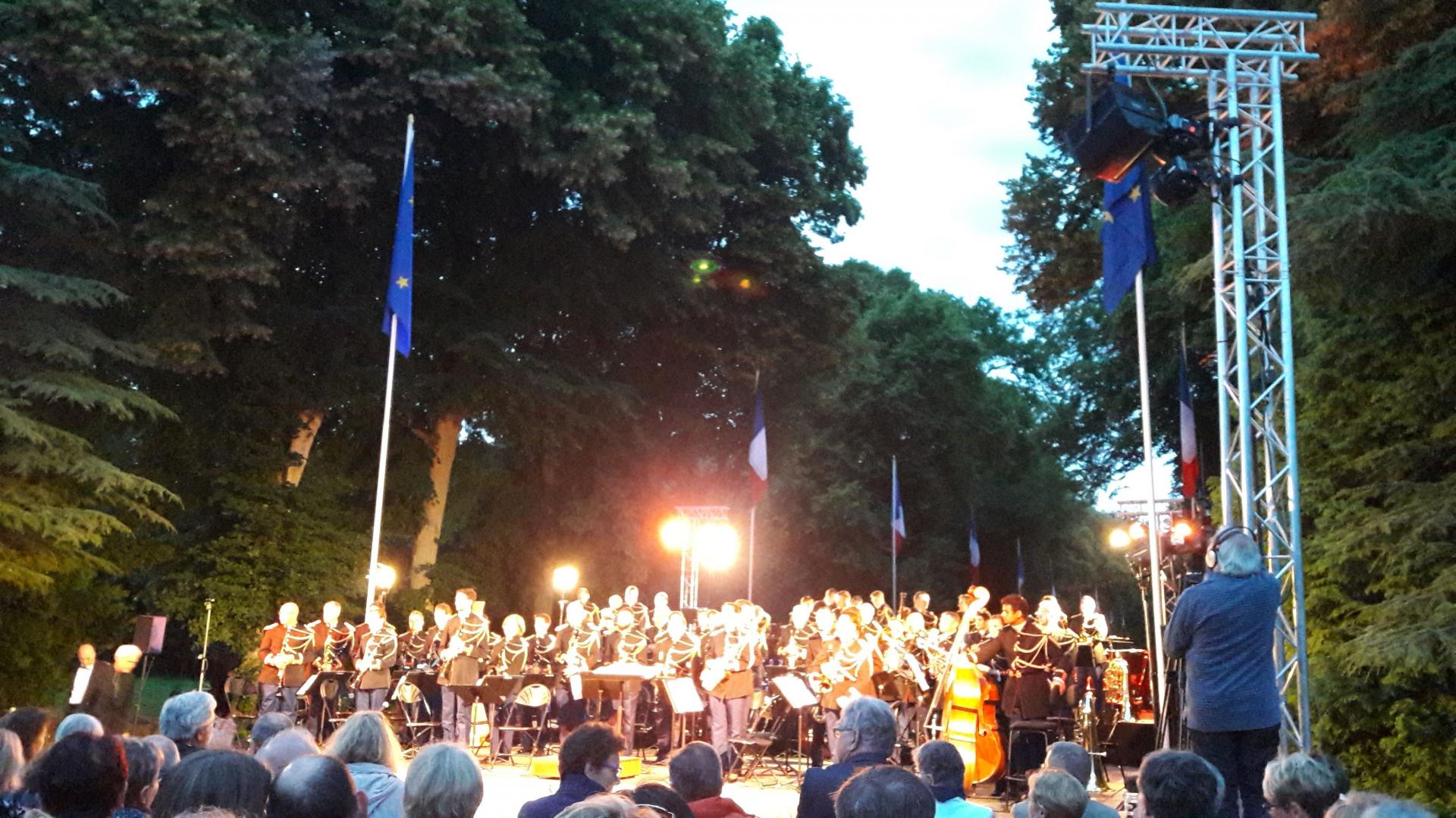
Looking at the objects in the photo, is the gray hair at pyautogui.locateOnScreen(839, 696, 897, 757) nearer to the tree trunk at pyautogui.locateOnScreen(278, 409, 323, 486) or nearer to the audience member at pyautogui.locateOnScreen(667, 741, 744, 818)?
the audience member at pyautogui.locateOnScreen(667, 741, 744, 818)

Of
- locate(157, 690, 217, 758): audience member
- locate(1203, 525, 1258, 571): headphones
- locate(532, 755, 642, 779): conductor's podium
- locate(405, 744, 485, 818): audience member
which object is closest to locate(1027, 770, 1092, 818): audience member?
locate(405, 744, 485, 818): audience member

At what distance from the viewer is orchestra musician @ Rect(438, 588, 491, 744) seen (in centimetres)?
1619

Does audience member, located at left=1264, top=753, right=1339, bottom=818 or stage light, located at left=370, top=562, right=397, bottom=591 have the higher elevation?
stage light, located at left=370, top=562, right=397, bottom=591

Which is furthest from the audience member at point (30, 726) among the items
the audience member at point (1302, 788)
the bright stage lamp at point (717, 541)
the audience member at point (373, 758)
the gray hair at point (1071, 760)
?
the bright stage lamp at point (717, 541)

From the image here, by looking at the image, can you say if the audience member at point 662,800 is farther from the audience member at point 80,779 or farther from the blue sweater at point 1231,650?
the blue sweater at point 1231,650

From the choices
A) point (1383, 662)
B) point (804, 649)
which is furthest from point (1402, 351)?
point (804, 649)

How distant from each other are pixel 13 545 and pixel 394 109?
8136 millimetres

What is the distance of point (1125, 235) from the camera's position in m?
11.4

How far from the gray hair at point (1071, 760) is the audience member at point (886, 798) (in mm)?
1918

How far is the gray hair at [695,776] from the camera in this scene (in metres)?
5.45

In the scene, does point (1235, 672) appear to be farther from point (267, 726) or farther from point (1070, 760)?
point (267, 726)

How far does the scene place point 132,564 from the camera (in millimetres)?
19156

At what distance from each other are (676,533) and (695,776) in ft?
65.8

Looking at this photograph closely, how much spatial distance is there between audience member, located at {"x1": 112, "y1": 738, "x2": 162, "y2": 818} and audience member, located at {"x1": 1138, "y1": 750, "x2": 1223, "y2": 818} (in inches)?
143
